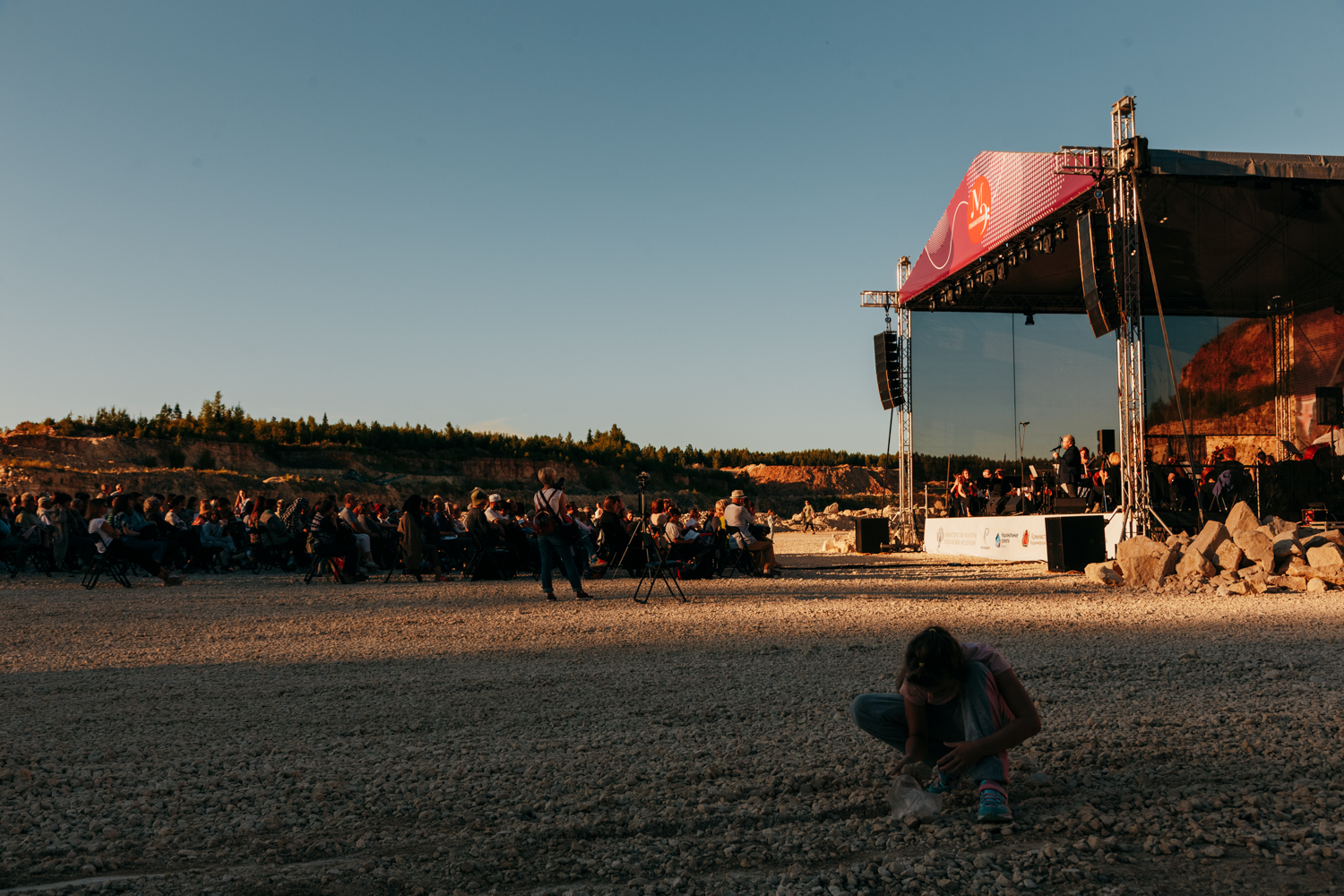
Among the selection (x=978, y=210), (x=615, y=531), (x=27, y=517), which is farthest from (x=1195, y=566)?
(x=27, y=517)

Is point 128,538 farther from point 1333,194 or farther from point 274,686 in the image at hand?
point 1333,194

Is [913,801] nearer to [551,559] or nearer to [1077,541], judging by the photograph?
[551,559]

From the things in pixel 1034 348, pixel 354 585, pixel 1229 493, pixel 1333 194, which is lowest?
pixel 354 585

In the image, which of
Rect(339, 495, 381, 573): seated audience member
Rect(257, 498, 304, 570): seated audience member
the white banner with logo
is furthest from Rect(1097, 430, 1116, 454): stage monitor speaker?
Rect(257, 498, 304, 570): seated audience member

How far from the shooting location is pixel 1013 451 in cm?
1991

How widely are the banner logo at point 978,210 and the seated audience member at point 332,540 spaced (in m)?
11.9

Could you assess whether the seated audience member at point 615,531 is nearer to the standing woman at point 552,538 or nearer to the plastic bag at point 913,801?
the standing woman at point 552,538

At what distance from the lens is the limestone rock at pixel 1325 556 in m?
9.68

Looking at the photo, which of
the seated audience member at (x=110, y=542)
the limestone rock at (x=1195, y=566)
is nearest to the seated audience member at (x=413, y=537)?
the seated audience member at (x=110, y=542)

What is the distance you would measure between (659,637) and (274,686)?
277 cm

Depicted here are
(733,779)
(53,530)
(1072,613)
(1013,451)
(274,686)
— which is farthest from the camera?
(1013,451)

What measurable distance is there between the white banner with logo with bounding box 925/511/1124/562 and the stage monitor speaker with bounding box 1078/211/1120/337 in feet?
9.06

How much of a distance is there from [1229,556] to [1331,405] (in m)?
8.54

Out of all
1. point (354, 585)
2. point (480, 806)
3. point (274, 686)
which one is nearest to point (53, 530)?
point (354, 585)
